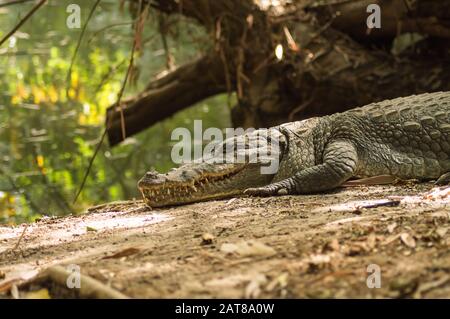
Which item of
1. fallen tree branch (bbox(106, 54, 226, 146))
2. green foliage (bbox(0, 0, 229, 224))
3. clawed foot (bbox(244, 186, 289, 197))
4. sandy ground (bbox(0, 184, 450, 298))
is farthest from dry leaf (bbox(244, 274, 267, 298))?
fallen tree branch (bbox(106, 54, 226, 146))

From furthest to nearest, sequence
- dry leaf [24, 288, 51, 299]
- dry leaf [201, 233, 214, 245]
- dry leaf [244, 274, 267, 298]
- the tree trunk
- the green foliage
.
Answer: the green foliage
the tree trunk
dry leaf [201, 233, 214, 245]
dry leaf [24, 288, 51, 299]
dry leaf [244, 274, 267, 298]

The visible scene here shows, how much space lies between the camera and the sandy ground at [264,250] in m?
2.14

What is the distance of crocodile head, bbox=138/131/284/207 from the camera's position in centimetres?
440

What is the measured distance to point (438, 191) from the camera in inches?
149

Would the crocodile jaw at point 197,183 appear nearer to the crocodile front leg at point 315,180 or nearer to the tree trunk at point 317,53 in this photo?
the crocodile front leg at point 315,180

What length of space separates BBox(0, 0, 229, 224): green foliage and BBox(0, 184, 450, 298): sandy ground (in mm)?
4374

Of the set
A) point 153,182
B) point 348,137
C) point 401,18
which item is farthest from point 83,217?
point 401,18

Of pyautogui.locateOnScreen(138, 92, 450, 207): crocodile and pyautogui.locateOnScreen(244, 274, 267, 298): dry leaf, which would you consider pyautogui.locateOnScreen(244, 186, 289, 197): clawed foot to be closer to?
pyautogui.locateOnScreen(138, 92, 450, 207): crocodile

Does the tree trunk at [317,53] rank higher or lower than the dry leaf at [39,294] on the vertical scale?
higher

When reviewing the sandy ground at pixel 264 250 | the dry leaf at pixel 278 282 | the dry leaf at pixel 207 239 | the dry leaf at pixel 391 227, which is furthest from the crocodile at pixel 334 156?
the dry leaf at pixel 278 282

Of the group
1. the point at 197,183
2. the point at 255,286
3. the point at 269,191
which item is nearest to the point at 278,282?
the point at 255,286

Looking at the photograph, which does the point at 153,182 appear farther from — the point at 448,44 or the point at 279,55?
the point at 448,44

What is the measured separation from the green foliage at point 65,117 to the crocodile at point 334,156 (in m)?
3.46

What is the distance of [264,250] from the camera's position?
254 centimetres
